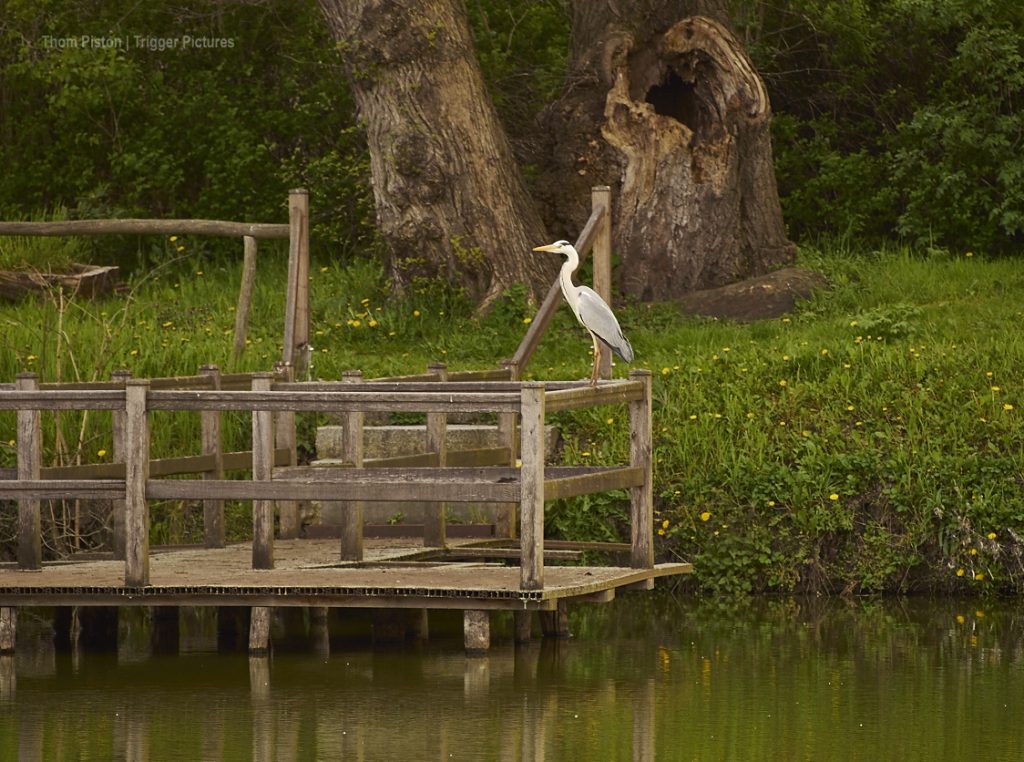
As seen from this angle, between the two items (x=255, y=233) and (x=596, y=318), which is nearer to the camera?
(x=596, y=318)

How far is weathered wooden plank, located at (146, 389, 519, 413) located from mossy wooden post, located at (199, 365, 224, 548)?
6.37ft

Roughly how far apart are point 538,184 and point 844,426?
260 inches

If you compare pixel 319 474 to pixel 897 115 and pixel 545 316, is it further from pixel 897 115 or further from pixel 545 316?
pixel 897 115

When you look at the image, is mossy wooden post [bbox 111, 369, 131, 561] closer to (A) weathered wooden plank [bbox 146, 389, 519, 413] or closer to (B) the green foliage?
(A) weathered wooden plank [bbox 146, 389, 519, 413]

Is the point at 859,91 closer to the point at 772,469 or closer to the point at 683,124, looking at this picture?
the point at 683,124

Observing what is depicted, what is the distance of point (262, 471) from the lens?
1168 centimetres

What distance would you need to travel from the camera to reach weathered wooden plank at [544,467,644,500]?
11430 mm

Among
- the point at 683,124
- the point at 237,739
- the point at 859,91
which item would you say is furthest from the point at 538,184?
the point at 237,739

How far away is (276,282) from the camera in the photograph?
20.2 m

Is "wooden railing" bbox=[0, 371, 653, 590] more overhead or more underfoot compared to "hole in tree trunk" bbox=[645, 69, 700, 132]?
more underfoot

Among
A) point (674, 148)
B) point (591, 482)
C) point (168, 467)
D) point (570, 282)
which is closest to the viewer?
point (591, 482)

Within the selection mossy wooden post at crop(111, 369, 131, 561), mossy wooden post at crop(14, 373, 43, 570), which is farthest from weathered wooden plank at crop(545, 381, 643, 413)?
mossy wooden post at crop(14, 373, 43, 570)

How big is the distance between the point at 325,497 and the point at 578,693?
1692 millimetres

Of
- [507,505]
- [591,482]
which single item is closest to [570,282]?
[591,482]
